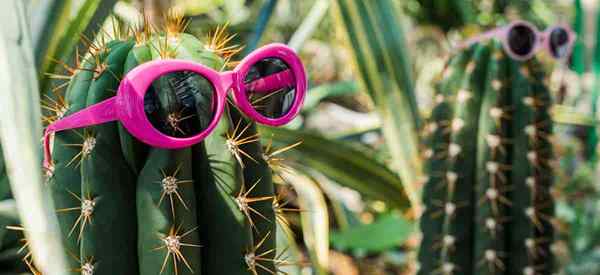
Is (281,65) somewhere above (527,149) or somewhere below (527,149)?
above

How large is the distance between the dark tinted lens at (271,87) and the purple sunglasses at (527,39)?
780 millimetres

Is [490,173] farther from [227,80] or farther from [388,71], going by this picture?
[227,80]

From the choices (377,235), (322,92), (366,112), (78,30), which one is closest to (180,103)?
(78,30)

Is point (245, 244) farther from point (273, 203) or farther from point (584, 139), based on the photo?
point (584, 139)

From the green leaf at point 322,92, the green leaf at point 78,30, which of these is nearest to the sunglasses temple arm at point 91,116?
the green leaf at point 78,30

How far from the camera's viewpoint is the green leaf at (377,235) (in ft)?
8.36

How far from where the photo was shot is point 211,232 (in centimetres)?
70

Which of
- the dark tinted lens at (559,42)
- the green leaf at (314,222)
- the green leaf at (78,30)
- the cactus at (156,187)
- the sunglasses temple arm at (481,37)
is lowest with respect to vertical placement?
the green leaf at (314,222)

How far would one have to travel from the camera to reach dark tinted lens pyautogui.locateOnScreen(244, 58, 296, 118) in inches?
28.2

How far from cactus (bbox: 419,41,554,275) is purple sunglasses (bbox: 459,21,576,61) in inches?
0.7

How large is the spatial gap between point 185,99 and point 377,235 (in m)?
2.02

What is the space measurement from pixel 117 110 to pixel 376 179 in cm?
102

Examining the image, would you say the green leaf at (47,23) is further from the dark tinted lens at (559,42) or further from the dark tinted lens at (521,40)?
the dark tinted lens at (559,42)

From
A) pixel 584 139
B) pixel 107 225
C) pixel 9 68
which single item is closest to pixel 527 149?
pixel 107 225
